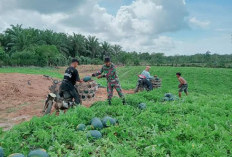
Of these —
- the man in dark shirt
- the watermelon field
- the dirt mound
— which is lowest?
the dirt mound

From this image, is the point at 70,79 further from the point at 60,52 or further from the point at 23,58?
the point at 60,52

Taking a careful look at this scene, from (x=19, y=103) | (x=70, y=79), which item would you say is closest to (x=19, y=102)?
(x=19, y=103)

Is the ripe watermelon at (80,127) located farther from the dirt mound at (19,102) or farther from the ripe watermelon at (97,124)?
the dirt mound at (19,102)

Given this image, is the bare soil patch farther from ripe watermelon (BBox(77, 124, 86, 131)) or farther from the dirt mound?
ripe watermelon (BBox(77, 124, 86, 131))

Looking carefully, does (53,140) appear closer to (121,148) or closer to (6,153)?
(6,153)

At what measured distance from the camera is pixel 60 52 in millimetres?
57281

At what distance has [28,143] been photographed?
3.69 meters

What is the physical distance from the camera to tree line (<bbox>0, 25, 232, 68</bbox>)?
4031 centimetres

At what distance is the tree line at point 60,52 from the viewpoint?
40.3 metres

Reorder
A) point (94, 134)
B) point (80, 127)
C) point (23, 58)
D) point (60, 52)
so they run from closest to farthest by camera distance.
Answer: point (94, 134) < point (80, 127) < point (23, 58) < point (60, 52)

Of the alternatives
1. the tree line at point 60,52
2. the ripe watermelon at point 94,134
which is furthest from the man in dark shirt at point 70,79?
the tree line at point 60,52

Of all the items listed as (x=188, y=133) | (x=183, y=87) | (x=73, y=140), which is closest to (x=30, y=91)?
(x=183, y=87)

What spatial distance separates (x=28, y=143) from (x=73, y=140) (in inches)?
31.7

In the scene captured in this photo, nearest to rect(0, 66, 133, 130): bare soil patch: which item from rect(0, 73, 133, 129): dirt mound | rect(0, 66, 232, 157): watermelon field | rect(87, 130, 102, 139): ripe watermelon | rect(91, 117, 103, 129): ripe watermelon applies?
rect(0, 73, 133, 129): dirt mound
